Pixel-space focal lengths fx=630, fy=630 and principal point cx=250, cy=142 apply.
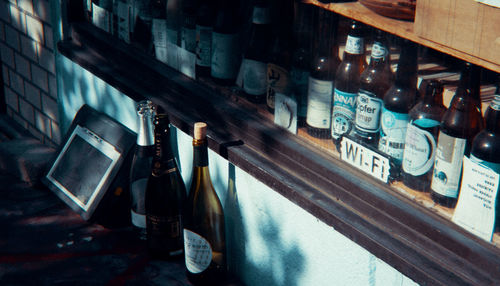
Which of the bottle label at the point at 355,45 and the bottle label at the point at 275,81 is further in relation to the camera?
the bottle label at the point at 275,81

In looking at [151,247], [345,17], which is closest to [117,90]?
[151,247]

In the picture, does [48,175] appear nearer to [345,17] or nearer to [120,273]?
[120,273]

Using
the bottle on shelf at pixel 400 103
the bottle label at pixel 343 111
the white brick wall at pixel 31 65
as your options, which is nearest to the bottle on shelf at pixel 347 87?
the bottle label at pixel 343 111

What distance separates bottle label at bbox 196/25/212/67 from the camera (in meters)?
1.83

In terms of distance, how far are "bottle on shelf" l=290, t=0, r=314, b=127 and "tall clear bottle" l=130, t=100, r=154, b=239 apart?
414mm

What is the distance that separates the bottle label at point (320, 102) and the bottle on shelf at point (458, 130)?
13.5 inches

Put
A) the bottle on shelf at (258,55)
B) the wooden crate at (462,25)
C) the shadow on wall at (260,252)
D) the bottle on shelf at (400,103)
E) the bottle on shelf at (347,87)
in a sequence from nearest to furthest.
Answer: the wooden crate at (462,25)
the bottle on shelf at (400,103)
the bottle on shelf at (347,87)
the shadow on wall at (260,252)
the bottle on shelf at (258,55)

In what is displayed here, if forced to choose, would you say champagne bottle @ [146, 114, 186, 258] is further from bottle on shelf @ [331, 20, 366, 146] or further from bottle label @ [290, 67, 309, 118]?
bottle on shelf @ [331, 20, 366, 146]

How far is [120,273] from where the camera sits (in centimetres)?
168

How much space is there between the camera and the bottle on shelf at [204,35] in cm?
184

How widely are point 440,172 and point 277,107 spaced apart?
0.52m

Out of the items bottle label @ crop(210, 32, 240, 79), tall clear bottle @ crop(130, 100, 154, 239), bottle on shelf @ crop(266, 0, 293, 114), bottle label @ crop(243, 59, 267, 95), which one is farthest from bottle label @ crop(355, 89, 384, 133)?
tall clear bottle @ crop(130, 100, 154, 239)

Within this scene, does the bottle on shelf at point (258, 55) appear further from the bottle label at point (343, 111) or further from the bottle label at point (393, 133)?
the bottle label at point (393, 133)

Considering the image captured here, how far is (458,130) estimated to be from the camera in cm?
123
